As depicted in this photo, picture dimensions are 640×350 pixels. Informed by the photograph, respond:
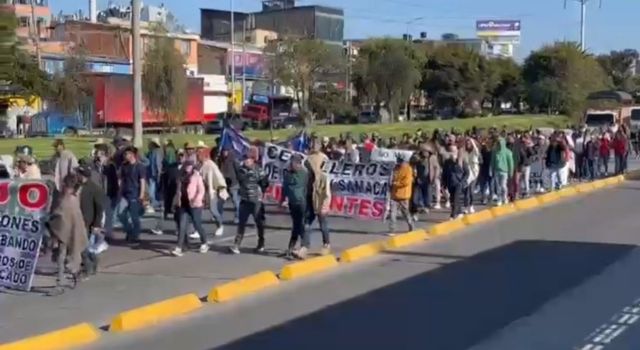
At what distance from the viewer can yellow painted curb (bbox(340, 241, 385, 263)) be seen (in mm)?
17000

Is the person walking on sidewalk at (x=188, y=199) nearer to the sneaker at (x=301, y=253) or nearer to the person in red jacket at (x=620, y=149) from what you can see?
the sneaker at (x=301, y=253)

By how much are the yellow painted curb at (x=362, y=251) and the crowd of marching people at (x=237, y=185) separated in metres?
0.55

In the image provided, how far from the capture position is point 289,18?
14012cm

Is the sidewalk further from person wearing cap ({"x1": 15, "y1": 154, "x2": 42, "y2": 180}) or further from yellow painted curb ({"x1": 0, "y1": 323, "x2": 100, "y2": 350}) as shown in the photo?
person wearing cap ({"x1": 15, "y1": 154, "x2": 42, "y2": 180})

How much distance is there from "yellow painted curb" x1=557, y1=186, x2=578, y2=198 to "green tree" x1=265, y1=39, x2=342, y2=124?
2247 inches

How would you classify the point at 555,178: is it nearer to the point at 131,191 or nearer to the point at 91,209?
the point at 131,191

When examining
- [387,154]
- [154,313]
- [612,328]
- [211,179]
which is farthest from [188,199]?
[387,154]

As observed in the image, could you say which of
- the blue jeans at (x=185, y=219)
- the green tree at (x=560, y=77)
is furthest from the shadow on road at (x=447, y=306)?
the green tree at (x=560, y=77)

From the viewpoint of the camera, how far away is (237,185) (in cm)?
2128

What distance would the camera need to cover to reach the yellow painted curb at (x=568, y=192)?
3109 centimetres

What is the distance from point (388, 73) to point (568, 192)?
206 ft

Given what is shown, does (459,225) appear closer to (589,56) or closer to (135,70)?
(135,70)

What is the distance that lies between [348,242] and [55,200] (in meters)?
7.08

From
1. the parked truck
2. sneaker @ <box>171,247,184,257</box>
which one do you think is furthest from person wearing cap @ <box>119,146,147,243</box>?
the parked truck
